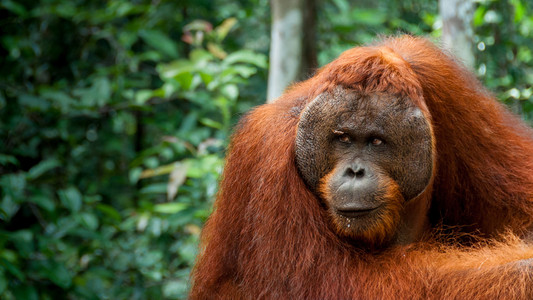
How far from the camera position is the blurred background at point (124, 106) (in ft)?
12.9

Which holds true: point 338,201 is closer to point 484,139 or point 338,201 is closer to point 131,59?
point 484,139

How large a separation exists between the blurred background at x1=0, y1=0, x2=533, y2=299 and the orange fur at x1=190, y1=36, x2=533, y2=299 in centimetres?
86

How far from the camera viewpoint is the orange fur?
236 cm

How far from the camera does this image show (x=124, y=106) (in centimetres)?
475

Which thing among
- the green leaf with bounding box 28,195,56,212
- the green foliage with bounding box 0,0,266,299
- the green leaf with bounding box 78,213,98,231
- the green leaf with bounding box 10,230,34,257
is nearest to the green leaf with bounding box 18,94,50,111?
the green foliage with bounding box 0,0,266,299

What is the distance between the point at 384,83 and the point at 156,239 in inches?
132

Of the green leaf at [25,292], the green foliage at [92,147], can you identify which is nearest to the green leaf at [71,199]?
the green foliage at [92,147]

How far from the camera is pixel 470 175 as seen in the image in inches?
107

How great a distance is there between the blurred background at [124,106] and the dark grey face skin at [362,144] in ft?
4.05

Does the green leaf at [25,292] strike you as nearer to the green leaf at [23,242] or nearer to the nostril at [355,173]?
the green leaf at [23,242]

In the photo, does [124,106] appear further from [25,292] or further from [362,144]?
[362,144]

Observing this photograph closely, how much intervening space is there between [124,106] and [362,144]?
2894mm

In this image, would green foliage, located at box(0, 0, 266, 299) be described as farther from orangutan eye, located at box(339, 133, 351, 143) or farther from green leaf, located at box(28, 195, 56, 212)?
orangutan eye, located at box(339, 133, 351, 143)

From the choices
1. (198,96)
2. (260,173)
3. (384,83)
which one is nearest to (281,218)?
(260,173)
